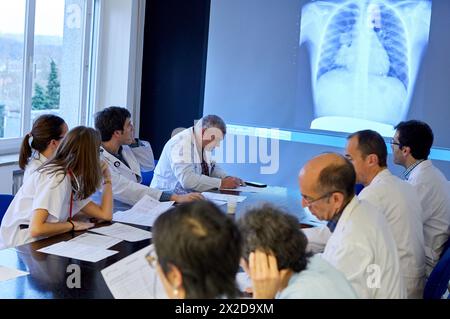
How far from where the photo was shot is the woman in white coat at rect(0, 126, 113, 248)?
240 centimetres

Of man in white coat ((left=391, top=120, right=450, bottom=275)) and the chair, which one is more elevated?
man in white coat ((left=391, top=120, right=450, bottom=275))

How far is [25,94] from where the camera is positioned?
462cm

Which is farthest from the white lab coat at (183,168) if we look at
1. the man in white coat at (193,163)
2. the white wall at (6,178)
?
the white wall at (6,178)

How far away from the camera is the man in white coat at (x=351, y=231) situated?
5.87 ft

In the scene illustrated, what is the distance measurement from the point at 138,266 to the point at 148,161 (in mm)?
2359

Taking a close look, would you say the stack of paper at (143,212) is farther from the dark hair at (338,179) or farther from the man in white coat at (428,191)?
the man in white coat at (428,191)

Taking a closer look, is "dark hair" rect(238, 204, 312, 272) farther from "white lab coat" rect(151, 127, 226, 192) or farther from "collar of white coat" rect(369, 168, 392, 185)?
"white lab coat" rect(151, 127, 226, 192)

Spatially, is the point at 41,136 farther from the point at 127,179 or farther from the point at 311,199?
the point at 311,199

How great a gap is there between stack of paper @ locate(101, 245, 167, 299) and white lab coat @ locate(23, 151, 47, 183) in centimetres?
92

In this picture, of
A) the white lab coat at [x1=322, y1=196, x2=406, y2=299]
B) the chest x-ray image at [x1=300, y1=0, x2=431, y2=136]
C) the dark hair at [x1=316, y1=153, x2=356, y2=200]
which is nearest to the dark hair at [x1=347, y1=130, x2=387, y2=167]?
the dark hair at [x1=316, y1=153, x2=356, y2=200]

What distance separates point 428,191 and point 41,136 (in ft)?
6.95

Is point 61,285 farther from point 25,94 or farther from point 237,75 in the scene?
point 237,75

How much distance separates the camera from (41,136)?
9.06 ft

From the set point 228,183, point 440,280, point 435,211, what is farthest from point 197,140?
point 440,280
